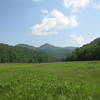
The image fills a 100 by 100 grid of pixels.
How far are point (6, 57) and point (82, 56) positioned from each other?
6576 cm

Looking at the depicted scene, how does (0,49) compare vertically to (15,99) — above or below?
above

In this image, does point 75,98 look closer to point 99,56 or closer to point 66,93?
point 66,93

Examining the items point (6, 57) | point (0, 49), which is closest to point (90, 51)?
point (6, 57)

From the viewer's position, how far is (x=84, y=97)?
625 inches

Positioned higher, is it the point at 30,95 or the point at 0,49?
the point at 0,49

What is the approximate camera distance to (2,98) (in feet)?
52.1

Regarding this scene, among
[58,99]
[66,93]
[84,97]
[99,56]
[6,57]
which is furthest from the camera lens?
[6,57]

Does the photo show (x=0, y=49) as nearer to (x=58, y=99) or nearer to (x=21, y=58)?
(x=21, y=58)

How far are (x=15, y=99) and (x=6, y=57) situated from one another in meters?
163

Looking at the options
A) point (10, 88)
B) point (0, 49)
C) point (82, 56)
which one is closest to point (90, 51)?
point (82, 56)

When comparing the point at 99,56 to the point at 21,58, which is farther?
the point at 21,58

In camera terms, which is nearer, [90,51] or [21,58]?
[90,51]

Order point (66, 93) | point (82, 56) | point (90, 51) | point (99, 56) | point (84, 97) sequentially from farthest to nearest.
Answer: point (82, 56) < point (90, 51) < point (99, 56) < point (66, 93) < point (84, 97)

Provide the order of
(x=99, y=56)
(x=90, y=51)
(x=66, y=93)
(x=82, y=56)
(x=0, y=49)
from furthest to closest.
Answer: (x=0, y=49) → (x=82, y=56) → (x=90, y=51) → (x=99, y=56) → (x=66, y=93)
